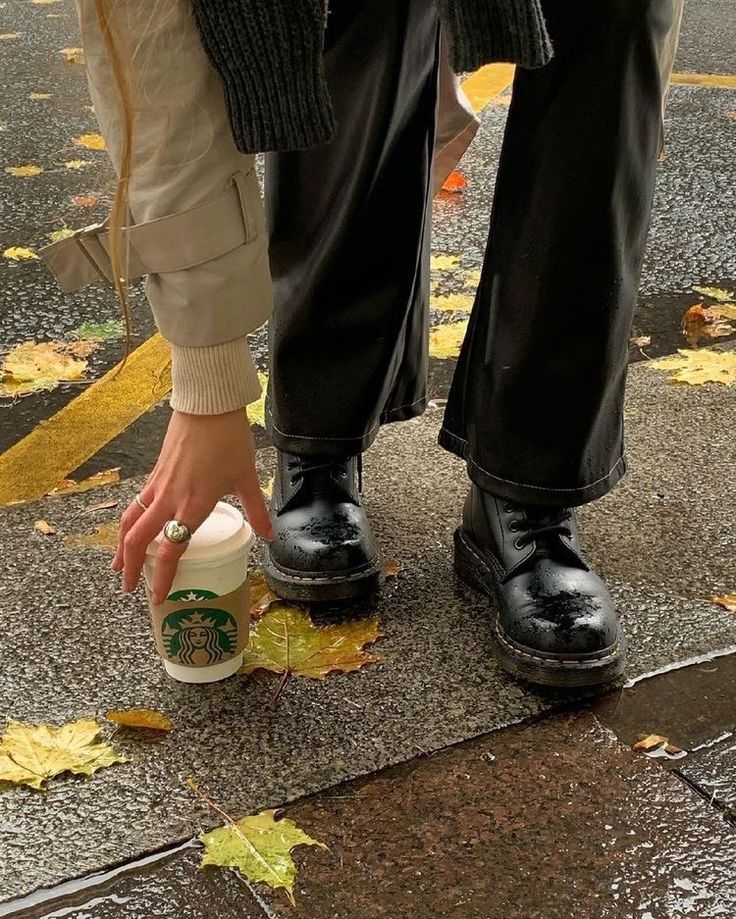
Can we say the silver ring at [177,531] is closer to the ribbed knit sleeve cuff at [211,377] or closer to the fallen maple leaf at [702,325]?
the ribbed knit sleeve cuff at [211,377]

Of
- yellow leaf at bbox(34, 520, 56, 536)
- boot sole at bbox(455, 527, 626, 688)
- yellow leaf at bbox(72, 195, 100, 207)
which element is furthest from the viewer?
yellow leaf at bbox(72, 195, 100, 207)

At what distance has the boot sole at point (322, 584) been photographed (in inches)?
85.5

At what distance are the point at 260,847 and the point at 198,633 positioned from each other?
378mm

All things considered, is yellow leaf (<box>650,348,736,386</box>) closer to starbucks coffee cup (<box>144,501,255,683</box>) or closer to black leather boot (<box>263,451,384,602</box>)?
black leather boot (<box>263,451,384,602</box>)

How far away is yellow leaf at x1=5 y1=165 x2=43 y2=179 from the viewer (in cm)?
463

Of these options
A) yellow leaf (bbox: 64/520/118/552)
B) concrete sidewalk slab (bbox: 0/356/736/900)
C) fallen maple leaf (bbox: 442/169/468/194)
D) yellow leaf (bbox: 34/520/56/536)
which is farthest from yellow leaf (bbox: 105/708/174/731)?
fallen maple leaf (bbox: 442/169/468/194)

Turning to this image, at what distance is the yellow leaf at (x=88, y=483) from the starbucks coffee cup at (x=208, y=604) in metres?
0.72

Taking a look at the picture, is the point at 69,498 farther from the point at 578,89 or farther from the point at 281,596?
the point at 578,89

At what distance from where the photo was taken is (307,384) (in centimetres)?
221

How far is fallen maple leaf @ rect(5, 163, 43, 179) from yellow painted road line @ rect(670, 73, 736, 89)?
2947mm

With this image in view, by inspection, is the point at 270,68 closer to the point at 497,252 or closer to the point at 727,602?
the point at 497,252

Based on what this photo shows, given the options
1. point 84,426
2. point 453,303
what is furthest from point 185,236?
point 453,303

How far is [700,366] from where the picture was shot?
312 centimetres

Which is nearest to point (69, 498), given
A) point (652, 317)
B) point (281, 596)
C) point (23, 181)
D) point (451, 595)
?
point (281, 596)
